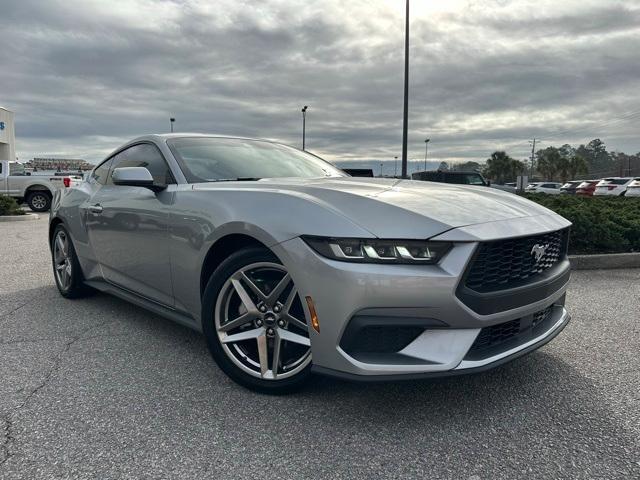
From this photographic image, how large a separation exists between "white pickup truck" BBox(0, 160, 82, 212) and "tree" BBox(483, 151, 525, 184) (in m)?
85.6

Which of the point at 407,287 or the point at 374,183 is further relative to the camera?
the point at 374,183

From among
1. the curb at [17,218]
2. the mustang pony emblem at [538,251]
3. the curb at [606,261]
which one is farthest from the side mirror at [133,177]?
the curb at [17,218]

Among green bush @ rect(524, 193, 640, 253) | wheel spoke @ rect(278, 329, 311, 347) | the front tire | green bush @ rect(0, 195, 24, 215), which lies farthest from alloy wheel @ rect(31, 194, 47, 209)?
wheel spoke @ rect(278, 329, 311, 347)

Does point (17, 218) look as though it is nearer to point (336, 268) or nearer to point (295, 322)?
point (295, 322)

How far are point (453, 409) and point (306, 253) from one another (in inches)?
43.0

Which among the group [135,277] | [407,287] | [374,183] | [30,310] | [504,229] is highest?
[374,183]

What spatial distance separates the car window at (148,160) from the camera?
3447mm

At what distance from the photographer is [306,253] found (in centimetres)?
232

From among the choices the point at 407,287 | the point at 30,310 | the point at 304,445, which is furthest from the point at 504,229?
the point at 30,310

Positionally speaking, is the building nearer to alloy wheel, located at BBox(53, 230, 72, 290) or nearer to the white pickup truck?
the white pickup truck

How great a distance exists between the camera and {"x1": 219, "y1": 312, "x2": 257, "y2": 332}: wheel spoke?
8.68ft

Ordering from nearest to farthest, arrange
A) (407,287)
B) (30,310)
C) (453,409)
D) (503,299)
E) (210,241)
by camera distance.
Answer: (407,287)
(503,299)
(453,409)
(210,241)
(30,310)

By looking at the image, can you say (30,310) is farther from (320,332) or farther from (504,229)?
(504,229)

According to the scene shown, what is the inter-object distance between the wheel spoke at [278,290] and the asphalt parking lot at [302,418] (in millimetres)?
525
